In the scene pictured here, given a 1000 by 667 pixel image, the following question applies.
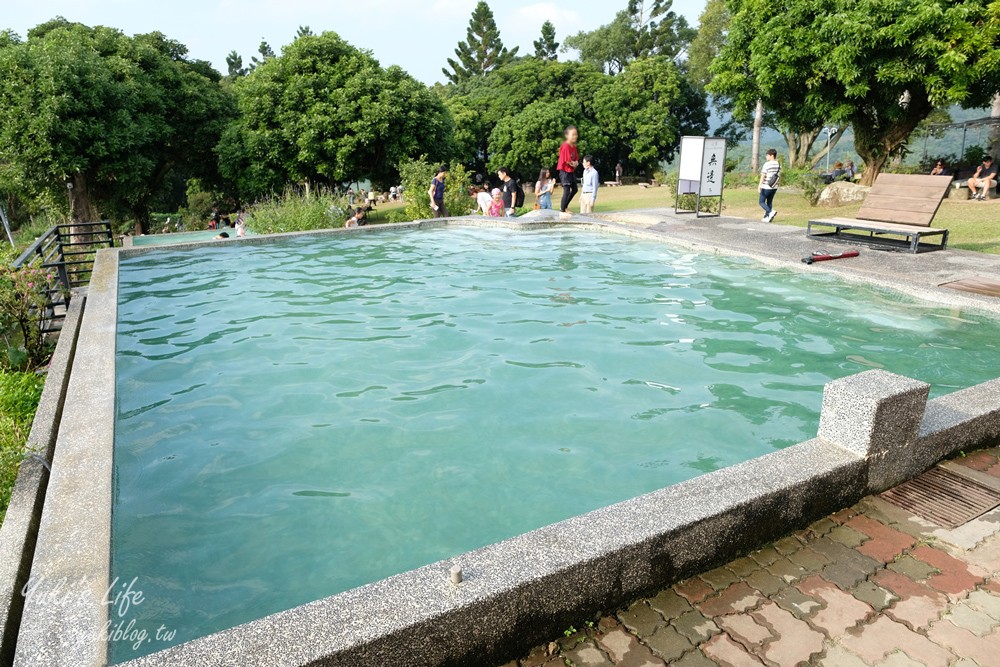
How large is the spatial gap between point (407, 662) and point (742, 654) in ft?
4.56

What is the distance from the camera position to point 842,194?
63.4 ft

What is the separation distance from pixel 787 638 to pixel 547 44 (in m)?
70.2

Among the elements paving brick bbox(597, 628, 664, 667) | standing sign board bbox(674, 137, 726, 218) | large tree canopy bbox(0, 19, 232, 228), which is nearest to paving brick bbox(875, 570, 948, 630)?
paving brick bbox(597, 628, 664, 667)

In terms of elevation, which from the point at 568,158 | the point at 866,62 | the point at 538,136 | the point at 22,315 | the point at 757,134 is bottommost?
the point at 22,315

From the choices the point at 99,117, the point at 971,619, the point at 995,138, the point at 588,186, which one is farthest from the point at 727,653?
the point at 99,117

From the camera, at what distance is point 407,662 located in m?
2.53

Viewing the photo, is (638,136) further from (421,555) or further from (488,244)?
(421,555)

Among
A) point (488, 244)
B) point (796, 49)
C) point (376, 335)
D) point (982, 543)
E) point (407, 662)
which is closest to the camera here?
point (407, 662)

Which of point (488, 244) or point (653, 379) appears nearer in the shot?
point (653, 379)

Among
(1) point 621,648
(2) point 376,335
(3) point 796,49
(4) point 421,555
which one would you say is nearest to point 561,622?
(1) point 621,648

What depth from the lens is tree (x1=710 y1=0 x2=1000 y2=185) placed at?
1588cm

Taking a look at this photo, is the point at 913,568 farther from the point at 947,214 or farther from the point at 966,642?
the point at 947,214

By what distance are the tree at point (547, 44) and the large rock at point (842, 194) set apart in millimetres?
51284

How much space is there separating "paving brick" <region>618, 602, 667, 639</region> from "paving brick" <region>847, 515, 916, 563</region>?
1.27m
